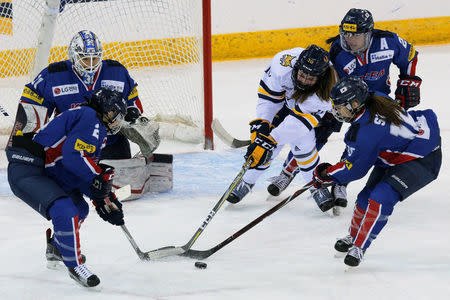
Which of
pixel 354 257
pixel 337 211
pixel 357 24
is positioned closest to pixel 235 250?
pixel 354 257

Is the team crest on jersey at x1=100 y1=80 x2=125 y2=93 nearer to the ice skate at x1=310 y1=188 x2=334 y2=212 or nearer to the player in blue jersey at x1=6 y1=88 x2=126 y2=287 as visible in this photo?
the player in blue jersey at x1=6 y1=88 x2=126 y2=287

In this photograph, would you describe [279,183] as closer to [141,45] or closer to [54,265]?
[54,265]

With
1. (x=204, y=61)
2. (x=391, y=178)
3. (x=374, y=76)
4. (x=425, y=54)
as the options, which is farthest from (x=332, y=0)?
(x=391, y=178)

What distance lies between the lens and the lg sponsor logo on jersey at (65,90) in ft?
10.9

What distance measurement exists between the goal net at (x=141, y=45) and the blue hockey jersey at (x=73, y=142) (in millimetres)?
1644

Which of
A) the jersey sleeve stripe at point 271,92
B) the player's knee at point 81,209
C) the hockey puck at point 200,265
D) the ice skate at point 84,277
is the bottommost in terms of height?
the hockey puck at point 200,265

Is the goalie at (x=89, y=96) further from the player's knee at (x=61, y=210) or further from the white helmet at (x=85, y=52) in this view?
the player's knee at (x=61, y=210)

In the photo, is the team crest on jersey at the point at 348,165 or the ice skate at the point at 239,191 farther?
the ice skate at the point at 239,191

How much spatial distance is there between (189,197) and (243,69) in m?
3.19

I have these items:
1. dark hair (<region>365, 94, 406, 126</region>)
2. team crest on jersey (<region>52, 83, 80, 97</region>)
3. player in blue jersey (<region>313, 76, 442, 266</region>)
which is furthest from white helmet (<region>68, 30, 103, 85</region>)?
dark hair (<region>365, 94, 406, 126</region>)

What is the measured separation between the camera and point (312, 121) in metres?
3.29

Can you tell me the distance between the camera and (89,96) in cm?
338

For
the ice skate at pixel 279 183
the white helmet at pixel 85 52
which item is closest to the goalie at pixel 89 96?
the white helmet at pixel 85 52

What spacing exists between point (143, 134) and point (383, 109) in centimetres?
148
